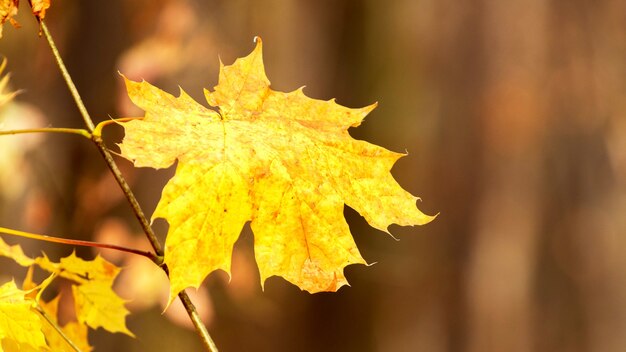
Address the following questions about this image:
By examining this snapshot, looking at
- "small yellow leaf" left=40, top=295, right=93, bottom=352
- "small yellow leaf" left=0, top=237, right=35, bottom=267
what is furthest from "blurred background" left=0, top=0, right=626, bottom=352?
"small yellow leaf" left=0, top=237, right=35, bottom=267

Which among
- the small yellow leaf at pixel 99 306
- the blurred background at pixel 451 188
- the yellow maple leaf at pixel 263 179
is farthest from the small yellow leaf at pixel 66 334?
the blurred background at pixel 451 188

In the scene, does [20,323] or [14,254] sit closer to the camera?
[20,323]

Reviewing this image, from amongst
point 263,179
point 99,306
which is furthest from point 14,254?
point 263,179

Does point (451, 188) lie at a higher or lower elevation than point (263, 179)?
higher

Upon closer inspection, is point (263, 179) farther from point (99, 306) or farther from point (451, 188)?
point (451, 188)

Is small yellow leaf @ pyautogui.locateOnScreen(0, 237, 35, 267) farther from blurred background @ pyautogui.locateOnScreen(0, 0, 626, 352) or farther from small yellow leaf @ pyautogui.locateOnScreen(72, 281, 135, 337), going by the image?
blurred background @ pyautogui.locateOnScreen(0, 0, 626, 352)

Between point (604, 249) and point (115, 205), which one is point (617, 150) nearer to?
point (604, 249)

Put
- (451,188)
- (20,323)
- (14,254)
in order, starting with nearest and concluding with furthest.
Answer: (20,323), (14,254), (451,188)
